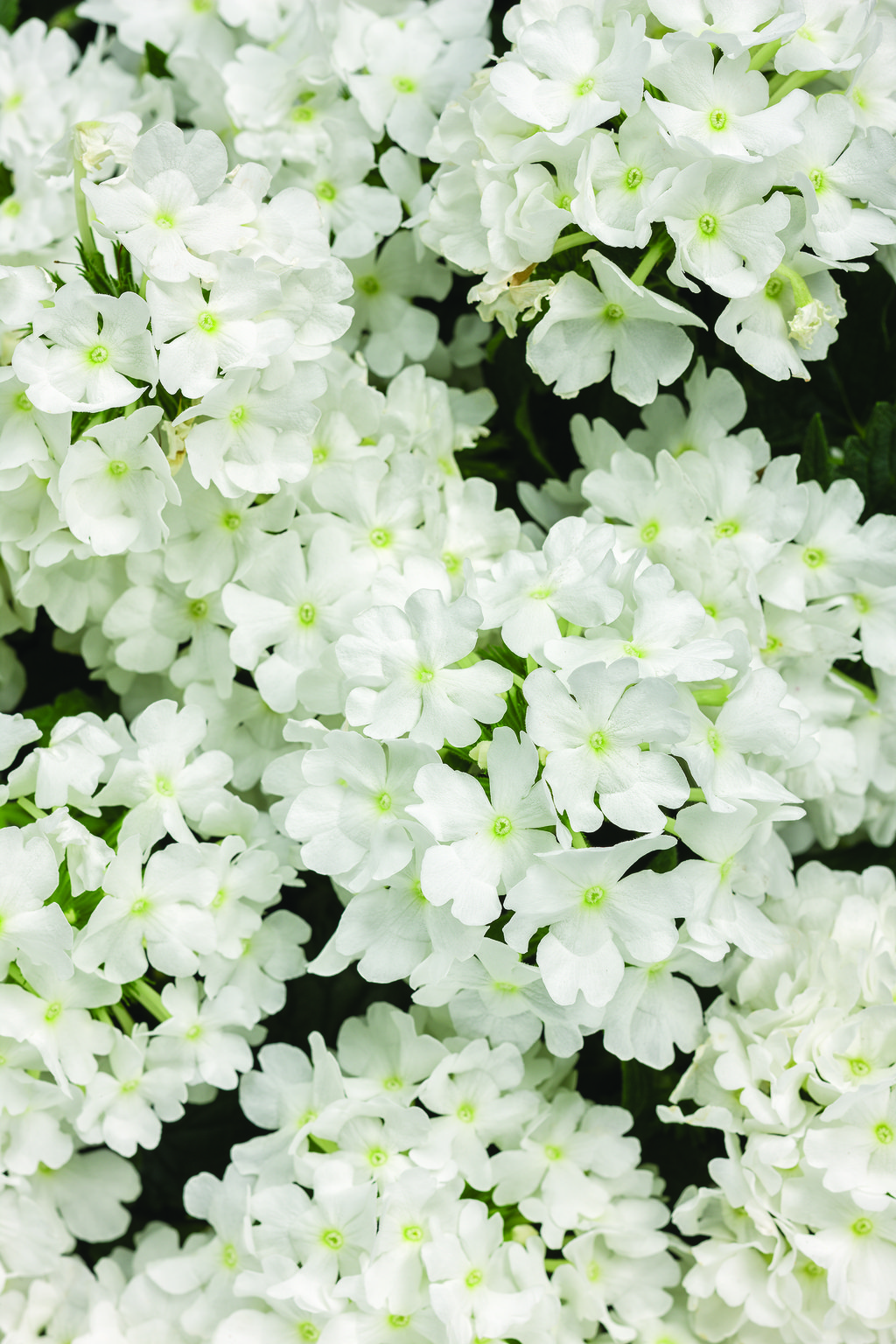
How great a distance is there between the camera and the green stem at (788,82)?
35.7 inches

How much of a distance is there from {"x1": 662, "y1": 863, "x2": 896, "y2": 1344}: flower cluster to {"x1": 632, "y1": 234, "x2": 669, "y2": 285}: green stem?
21.2 inches


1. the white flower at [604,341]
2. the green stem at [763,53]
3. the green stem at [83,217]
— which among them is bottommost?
the white flower at [604,341]

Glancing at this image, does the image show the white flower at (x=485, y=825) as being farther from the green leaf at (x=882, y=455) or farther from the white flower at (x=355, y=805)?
the green leaf at (x=882, y=455)

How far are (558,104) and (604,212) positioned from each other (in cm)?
9

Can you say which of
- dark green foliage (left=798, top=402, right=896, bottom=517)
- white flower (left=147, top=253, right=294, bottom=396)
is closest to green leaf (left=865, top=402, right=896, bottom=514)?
dark green foliage (left=798, top=402, right=896, bottom=517)

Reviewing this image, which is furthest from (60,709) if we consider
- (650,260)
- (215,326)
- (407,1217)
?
(650,260)

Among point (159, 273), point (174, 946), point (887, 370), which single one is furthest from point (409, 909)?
point (887, 370)

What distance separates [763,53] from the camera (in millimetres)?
900

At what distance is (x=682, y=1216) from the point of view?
100 centimetres

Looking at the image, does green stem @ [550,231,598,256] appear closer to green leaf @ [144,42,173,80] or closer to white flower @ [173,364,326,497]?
white flower @ [173,364,326,497]

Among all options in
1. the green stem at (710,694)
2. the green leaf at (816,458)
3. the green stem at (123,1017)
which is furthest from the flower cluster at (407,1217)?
the green leaf at (816,458)

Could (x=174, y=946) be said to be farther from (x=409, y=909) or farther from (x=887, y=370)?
(x=887, y=370)

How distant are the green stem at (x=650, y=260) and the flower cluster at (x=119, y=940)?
48 cm

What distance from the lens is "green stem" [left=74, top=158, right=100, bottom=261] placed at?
933 millimetres
